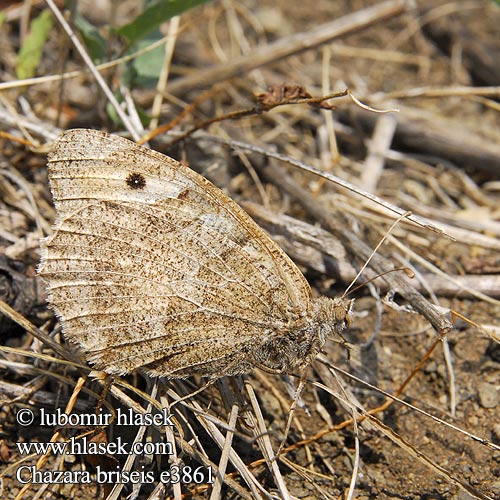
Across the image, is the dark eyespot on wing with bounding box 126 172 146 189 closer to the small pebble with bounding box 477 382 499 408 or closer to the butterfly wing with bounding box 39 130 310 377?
the butterfly wing with bounding box 39 130 310 377

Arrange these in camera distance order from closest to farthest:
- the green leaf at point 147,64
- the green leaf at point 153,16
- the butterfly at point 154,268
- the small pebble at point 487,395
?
the butterfly at point 154,268, the small pebble at point 487,395, the green leaf at point 153,16, the green leaf at point 147,64

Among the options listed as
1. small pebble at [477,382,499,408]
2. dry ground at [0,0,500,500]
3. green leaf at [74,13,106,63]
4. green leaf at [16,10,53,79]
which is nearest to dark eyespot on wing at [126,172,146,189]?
dry ground at [0,0,500,500]

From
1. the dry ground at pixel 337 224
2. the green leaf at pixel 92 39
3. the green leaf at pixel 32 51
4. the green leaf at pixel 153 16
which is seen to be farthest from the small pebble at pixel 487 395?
the green leaf at pixel 32 51

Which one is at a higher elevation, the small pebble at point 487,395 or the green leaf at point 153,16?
the green leaf at point 153,16

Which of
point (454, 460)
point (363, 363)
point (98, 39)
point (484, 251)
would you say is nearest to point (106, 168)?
point (98, 39)

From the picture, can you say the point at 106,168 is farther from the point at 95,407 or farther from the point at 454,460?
the point at 454,460

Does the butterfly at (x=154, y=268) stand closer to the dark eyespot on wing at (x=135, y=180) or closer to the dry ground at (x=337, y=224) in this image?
the dark eyespot on wing at (x=135, y=180)
